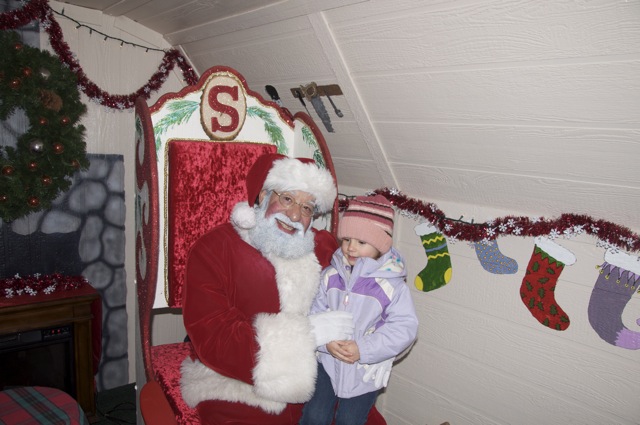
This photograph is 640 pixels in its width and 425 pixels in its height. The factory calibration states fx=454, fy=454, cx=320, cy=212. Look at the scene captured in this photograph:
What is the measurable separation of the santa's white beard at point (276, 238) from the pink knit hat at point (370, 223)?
17 cm

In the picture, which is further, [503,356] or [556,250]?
[503,356]

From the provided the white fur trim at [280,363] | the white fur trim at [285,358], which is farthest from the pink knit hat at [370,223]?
the white fur trim at [285,358]

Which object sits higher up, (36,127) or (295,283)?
(36,127)

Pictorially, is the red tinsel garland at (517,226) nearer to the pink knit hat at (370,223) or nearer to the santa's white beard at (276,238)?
the pink knit hat at (370,223)

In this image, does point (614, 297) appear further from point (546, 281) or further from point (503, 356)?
point (503, 356)

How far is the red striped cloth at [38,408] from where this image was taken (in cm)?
204

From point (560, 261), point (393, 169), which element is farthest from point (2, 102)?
point (560, 261)

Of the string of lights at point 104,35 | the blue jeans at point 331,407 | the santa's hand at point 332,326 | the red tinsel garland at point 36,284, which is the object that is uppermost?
the string of lights at point 104,35

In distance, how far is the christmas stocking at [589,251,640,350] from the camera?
191cm

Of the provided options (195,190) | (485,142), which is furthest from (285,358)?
(485,142)

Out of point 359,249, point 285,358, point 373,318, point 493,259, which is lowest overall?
point 285,358

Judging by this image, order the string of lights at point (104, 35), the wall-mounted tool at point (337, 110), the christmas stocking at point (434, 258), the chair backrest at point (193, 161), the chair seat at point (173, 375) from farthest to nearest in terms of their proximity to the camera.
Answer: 1. the string of lights at point (104, 35)
2. the christmas stocking at point (434, 258)
3. the wall-mounted tool at point (337, 110)
4. the chair backrest at point (193, 161)
5. the chair seat at point (173, 375)

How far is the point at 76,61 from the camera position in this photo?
2.99m

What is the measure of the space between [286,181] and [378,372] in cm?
80
